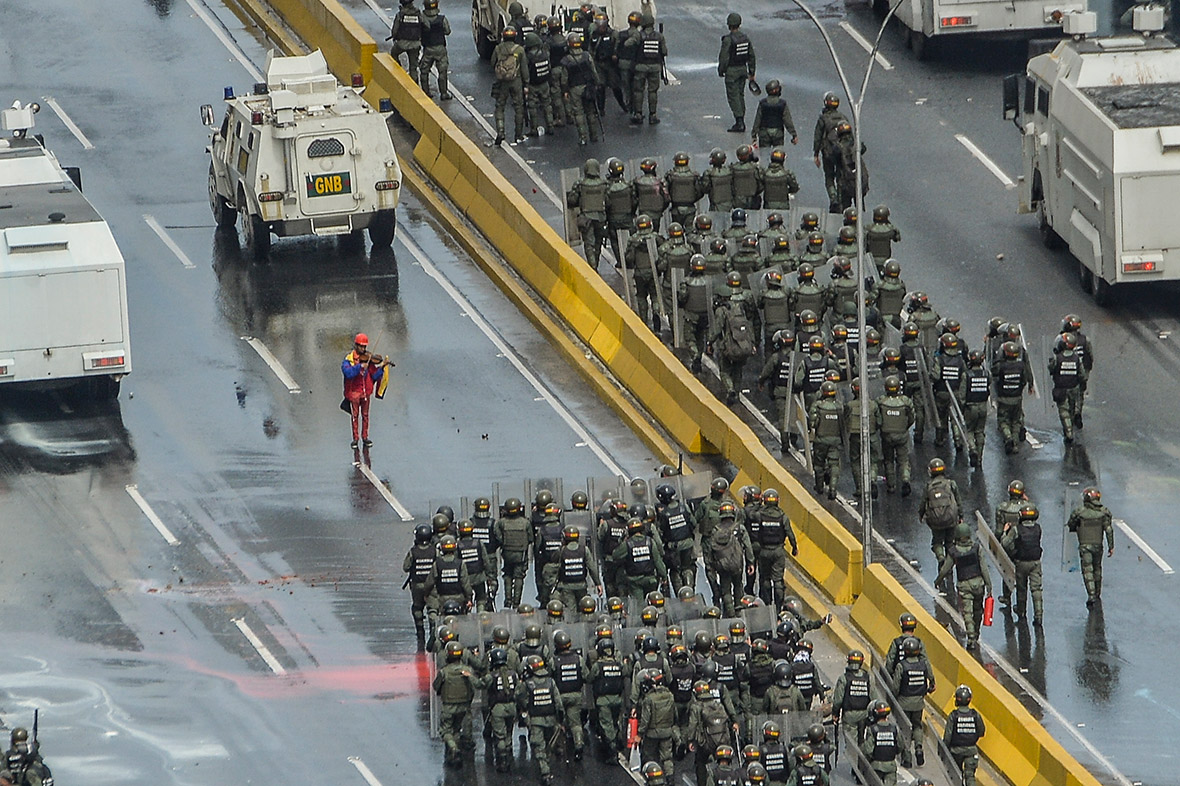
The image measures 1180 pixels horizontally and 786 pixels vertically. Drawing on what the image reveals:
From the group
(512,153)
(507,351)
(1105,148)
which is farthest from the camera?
(512,153)

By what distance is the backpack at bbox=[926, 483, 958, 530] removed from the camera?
39578mm

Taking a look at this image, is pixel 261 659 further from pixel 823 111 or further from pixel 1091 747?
pixel 823 111

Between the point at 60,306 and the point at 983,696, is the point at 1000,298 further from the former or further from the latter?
the point at 60,306

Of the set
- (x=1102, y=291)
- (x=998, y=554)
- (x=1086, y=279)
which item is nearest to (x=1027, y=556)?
(x=998, y=554)

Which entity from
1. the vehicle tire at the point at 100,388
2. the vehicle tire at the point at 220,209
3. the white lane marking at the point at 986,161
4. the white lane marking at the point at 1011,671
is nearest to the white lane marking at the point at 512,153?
the vehicle tire at the point at 220,209

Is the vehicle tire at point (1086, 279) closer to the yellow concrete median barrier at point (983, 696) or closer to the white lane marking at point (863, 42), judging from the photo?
the white lane marking at point (863, 42)

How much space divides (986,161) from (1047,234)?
3255 mm

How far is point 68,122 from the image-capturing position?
54938 mm

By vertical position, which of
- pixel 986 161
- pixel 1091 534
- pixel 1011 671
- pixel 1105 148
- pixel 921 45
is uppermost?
pixel 1105 148

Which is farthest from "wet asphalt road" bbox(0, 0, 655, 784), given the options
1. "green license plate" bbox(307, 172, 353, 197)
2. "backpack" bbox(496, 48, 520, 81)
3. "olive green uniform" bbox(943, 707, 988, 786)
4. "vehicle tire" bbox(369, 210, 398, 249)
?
"olive green uniform" bbox(943, 707, 988, 786)

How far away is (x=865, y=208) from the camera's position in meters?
50.6

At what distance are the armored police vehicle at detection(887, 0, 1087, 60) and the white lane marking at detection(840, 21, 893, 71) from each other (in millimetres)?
1019

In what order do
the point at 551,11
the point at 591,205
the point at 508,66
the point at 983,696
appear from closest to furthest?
1. the point at 983,696
2. the point at 591,205
3. the point at 508,66
4. the point at 551,11

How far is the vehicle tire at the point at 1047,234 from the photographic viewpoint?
49.4 metres
